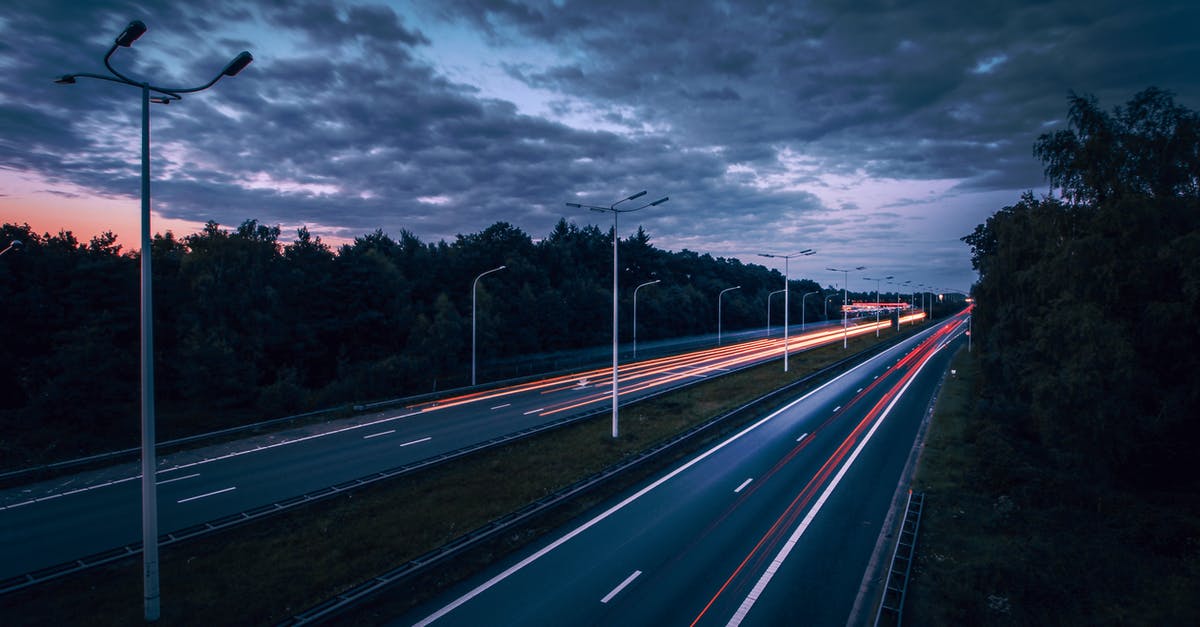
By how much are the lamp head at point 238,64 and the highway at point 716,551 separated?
1137cm

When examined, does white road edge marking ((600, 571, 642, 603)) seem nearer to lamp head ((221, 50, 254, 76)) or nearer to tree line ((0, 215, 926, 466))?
lamp head ((221, 50, 254, 76))

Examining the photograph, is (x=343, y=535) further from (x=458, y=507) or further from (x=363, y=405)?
(x=363, y=405)

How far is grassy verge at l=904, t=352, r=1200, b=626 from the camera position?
39.3ft

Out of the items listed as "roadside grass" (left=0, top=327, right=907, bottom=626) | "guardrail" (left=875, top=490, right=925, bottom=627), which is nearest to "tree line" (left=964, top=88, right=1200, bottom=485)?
"guardrail" (left=875, top=490, right=925, bottom=627)

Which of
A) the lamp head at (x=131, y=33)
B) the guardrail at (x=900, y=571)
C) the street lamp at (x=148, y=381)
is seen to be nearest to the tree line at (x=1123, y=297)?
the guardrail at (x=900, y=571)

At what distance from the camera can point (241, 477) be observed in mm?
20672

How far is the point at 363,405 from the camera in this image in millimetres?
33375

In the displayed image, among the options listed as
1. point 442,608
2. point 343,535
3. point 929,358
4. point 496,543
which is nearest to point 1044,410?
point 496,543

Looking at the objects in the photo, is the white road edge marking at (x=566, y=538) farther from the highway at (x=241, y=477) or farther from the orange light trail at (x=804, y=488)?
the highway at (x=241, y=477)

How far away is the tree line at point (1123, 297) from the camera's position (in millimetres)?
20250

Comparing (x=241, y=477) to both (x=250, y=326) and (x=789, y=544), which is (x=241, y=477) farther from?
(x=250, y=326)

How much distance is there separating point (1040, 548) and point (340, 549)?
19071 millimetres

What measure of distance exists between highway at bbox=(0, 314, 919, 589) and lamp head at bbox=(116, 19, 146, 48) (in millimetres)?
11649

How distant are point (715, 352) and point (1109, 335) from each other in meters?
54.1
